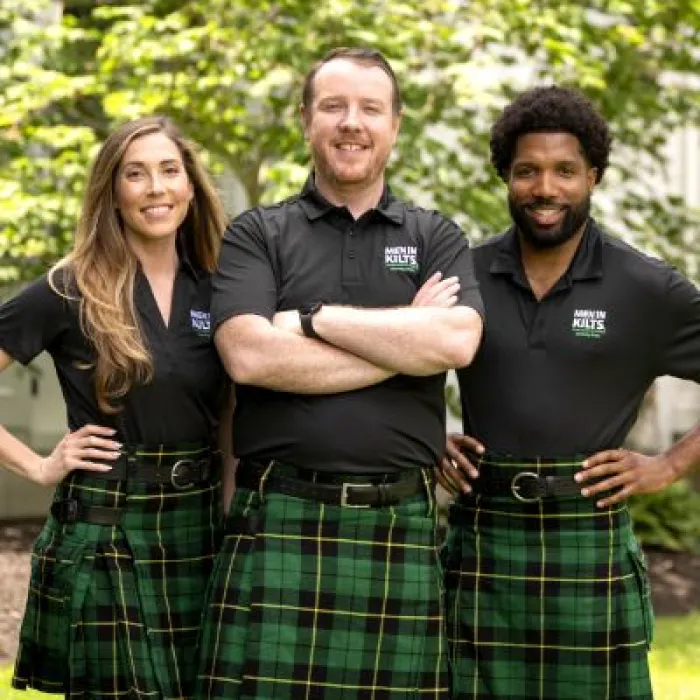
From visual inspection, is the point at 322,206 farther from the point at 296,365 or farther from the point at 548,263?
the point at 548,263

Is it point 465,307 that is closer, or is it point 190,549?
point 465,307

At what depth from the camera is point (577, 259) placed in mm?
3832

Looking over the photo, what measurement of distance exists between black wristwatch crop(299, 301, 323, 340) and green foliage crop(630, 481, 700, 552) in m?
6.86

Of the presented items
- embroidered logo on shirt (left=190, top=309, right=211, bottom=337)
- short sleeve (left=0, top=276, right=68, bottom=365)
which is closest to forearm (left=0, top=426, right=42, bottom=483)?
short sleeve (left=0, top=276, right=68, bottom=365)

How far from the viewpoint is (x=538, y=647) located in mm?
3746

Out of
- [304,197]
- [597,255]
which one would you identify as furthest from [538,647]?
[304,197]

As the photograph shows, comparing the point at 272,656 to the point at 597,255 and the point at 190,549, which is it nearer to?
the point at 190,549

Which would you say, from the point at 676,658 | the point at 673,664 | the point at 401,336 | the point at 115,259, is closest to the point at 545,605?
the point at 401,336

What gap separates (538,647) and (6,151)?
182 inches

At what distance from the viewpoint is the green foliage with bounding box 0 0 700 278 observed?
6805mm

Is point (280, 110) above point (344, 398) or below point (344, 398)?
above

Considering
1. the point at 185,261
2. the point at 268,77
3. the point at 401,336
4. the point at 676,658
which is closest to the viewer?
the point at 401,336

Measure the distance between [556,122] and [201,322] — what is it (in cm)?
102

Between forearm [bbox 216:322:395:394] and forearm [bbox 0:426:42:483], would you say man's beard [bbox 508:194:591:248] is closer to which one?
forearm [bbox 216:322:395:394]
